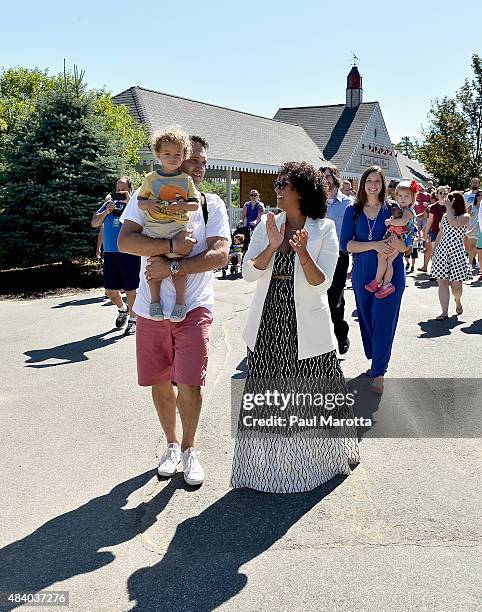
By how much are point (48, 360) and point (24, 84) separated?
2724cm

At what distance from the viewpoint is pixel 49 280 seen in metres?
14.0

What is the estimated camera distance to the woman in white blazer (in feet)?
12.5

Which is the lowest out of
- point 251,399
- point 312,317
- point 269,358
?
point 251,399

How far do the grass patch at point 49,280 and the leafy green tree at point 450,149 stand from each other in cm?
2268

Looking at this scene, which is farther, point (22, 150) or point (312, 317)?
point (22, 150)

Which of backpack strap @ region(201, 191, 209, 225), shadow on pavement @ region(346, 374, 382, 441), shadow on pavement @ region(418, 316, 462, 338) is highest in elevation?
backpack strap @ region(201, 191, 209, 225)

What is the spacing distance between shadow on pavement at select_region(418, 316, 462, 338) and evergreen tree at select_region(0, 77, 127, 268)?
7.82m

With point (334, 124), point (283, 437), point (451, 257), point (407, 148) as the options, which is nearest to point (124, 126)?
point (451, 257)

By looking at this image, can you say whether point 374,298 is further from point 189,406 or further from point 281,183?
point 189,406

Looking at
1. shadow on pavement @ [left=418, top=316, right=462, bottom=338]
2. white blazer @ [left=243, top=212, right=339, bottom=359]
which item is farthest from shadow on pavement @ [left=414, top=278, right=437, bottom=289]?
white blazer @ [left=243, top=212, right=339, bottom=359]

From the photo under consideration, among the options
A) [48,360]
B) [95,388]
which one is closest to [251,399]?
[95,388]

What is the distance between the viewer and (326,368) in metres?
3.97

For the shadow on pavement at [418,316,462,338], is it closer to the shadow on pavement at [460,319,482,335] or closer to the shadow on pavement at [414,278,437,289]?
the shadow on pavement at [460,319,482,335]

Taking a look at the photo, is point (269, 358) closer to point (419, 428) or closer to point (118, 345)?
point (419, 428)
